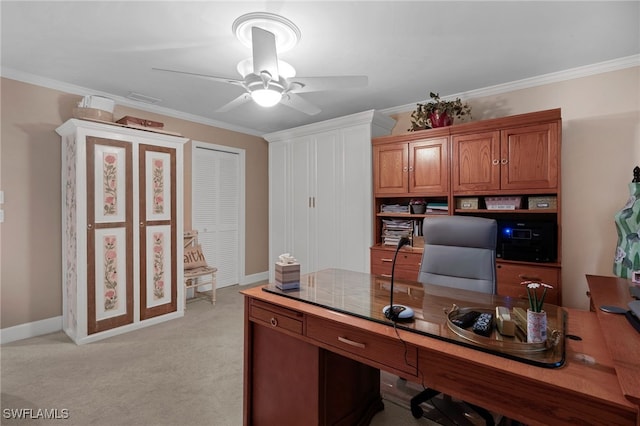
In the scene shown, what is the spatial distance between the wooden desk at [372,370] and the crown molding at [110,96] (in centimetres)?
312

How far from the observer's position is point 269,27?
6.97 feet

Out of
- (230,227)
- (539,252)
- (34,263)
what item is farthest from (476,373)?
(230,227)

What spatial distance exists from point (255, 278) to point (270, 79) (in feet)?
12.6

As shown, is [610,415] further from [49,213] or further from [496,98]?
[49,213]

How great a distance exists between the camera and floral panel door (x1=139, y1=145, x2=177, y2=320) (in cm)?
330

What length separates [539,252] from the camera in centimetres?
272

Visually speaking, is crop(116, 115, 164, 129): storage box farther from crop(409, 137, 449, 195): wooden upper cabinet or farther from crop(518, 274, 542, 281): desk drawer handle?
crop(518, 274, 542, 281): desk drawer handle

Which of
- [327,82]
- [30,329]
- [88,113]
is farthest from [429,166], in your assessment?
[30,329]

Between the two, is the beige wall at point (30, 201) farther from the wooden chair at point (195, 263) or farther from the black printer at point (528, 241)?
the black printer at point (528, 241)

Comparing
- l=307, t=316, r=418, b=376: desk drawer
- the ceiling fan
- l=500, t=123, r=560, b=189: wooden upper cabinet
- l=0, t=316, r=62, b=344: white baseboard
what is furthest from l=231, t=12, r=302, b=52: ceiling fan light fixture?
l=0, t=316, r=62, b=344: white baseboard

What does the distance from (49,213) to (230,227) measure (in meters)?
2.20

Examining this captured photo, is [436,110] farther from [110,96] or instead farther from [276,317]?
[110,96]

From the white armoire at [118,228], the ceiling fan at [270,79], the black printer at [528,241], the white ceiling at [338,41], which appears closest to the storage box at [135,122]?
the white armoire at [118,228]

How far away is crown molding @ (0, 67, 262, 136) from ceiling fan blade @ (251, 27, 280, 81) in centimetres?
251
